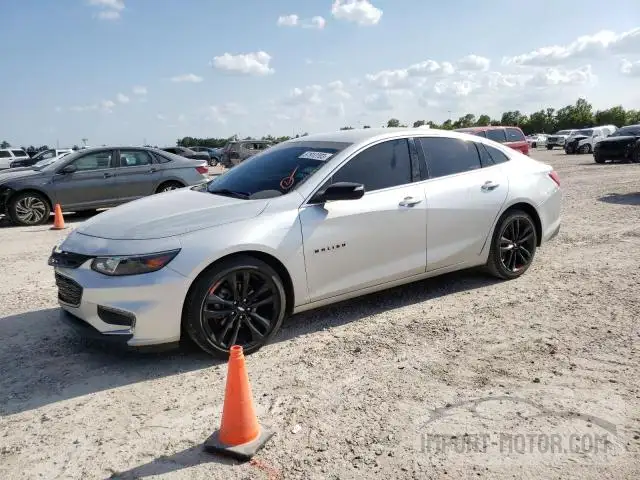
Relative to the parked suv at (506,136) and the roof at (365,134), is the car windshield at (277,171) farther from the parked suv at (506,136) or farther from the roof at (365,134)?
the parked suv at (506,136)

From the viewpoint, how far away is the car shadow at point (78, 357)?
3.62m

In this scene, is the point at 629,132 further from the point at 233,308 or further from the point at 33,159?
the point at 33,159

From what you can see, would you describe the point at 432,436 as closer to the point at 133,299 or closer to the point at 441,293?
the point at 133,299

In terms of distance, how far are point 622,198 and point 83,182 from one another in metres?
11.1

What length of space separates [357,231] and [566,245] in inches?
159

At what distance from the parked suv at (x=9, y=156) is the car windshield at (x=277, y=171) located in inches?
1047

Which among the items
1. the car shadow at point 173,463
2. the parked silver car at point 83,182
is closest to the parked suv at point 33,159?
the parked silver car at point 83,182

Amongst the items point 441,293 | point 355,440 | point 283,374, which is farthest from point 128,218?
point 441,293

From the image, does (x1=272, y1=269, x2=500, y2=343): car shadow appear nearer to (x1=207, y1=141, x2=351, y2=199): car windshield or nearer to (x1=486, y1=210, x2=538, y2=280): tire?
(x1=486, y1=210, x2=538, y2=280): tire

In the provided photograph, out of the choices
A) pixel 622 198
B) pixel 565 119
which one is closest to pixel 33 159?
pixel 622 198

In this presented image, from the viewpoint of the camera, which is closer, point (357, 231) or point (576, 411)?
point (576, 411)

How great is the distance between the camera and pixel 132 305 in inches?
142

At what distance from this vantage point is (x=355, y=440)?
2.90m

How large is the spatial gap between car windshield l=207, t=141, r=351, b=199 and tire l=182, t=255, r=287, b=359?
71 cm
